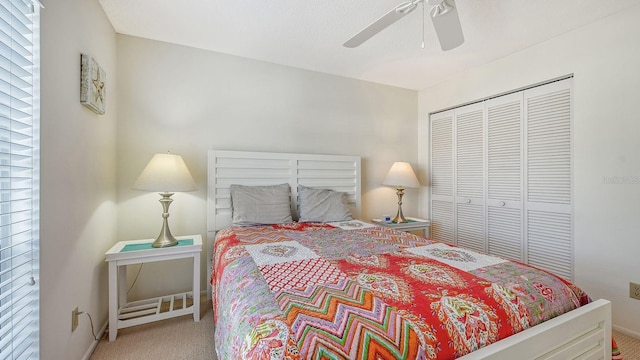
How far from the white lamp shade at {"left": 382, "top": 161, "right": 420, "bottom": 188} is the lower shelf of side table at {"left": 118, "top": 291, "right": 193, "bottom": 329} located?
7.74 ft

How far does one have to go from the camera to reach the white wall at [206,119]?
236cm

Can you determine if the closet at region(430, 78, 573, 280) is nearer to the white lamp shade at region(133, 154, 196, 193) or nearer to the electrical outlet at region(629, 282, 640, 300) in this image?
the electrical outlet at region(629, 282, 640, 300)

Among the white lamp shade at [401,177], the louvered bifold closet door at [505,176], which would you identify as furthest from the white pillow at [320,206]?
the louvered bifold closet door at [505,176]

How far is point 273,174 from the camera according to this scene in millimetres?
2766

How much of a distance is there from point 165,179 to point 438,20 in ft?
6.84

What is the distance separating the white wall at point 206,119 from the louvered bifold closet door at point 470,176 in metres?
0.94

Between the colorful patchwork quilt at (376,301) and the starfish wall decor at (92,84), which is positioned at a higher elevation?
the starfish wall decor at (92,84)

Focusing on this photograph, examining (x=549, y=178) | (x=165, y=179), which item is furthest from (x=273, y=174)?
(x=549, y=178)

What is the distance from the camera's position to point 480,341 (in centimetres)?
92

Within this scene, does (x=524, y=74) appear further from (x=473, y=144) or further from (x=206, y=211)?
(x=206, y=211)

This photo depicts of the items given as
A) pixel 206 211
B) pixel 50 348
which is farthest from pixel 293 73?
pixel 50 348

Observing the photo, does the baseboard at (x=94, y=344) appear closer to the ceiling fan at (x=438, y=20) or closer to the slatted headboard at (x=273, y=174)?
the slatted headboard at (x=273, y=174)

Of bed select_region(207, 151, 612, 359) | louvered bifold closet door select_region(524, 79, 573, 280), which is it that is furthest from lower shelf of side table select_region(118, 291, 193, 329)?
louvered bifold closet door select_region(524, 79, 573, 280)

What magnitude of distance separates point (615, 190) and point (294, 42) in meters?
2.84
